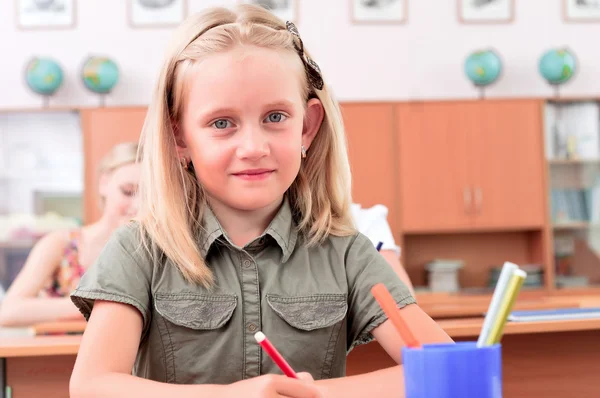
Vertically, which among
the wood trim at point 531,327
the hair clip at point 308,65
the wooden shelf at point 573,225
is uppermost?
the hair clip at point 308,65

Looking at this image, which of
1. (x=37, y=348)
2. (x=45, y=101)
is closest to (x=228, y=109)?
(x=37, y=348)

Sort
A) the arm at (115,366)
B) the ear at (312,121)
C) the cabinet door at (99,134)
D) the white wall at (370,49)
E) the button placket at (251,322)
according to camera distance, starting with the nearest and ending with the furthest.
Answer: the arm at (115,366) → the button placket at (251,322) → the ear at (312,121) → the cabinet door at (99,134) → the white wall at (370,49)

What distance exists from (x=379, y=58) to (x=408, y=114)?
21.7 inches

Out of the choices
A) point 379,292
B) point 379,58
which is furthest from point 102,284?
point 379,58

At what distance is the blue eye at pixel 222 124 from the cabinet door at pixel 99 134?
3658mm

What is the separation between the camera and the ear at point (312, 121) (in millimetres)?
1277

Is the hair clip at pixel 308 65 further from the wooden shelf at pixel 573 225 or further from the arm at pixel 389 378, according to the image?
the wooden shelf at pixel 573 225

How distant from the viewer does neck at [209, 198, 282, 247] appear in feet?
4.00

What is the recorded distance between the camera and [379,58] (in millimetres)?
5234

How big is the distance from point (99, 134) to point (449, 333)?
3.20 metres

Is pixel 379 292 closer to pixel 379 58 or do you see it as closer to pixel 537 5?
pixel 379 58

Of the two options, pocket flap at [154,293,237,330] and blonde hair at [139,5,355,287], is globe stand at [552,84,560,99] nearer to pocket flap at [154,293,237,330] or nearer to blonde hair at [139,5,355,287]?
blonde hair at [139,5,355,287]

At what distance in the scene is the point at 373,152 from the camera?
4844 millimetres

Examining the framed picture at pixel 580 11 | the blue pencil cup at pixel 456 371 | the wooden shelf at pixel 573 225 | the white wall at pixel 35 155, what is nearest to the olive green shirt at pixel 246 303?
the blue pencil cup at pixel 456 371
